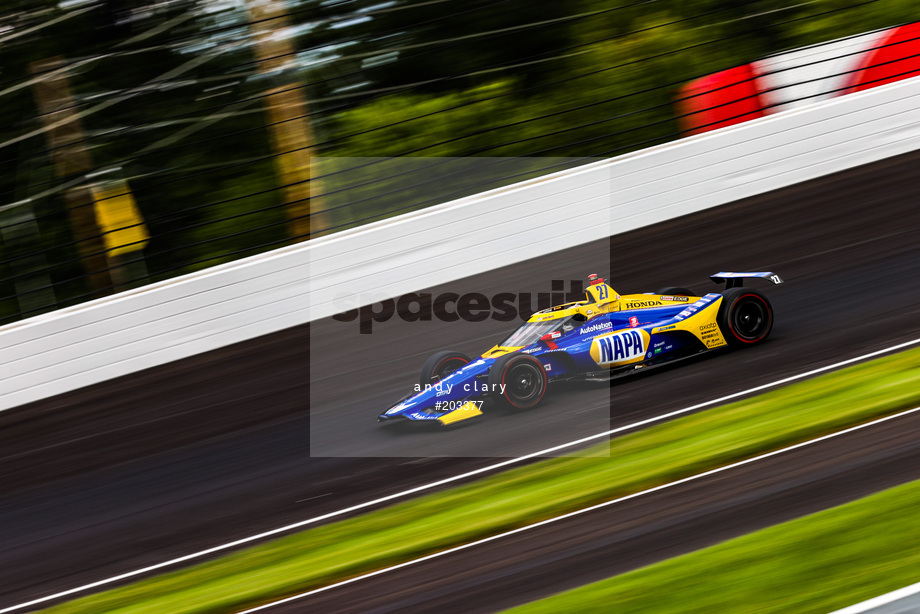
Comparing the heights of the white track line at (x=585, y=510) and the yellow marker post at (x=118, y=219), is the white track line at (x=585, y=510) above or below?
below

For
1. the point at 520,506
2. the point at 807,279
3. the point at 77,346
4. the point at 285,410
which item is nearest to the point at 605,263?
the point at 807,279

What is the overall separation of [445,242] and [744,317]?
4387 mm

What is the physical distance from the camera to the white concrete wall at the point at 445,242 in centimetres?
1088

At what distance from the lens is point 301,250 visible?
11539 mm

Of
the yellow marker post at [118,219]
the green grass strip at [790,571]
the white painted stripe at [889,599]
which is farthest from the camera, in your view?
the yellow marker post at [118,219]

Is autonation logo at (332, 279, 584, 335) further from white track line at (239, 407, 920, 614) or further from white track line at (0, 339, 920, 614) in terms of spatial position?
white track line at (239, 407, 920, 614)

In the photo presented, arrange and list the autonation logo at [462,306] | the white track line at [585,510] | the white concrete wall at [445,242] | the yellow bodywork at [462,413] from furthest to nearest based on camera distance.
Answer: the autonation logo at [462,306] → the white concrete wall at [445,242] → the yellow bodywork at [462,413] → the white track line at [585,510]

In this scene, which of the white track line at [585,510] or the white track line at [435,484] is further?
the white track line at [435,484]

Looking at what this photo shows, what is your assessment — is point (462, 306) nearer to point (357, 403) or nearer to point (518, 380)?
point (357, 403)

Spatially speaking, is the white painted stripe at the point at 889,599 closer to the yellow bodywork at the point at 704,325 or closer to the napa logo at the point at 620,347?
the napa logo at the point at 620,347

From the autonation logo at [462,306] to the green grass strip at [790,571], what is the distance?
5.92 m

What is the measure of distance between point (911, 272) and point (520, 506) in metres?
5.83

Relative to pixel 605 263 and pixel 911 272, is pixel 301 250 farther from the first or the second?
pixel 911 272

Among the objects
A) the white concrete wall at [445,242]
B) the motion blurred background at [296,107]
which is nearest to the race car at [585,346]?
the white concrete wall at [445,242]
